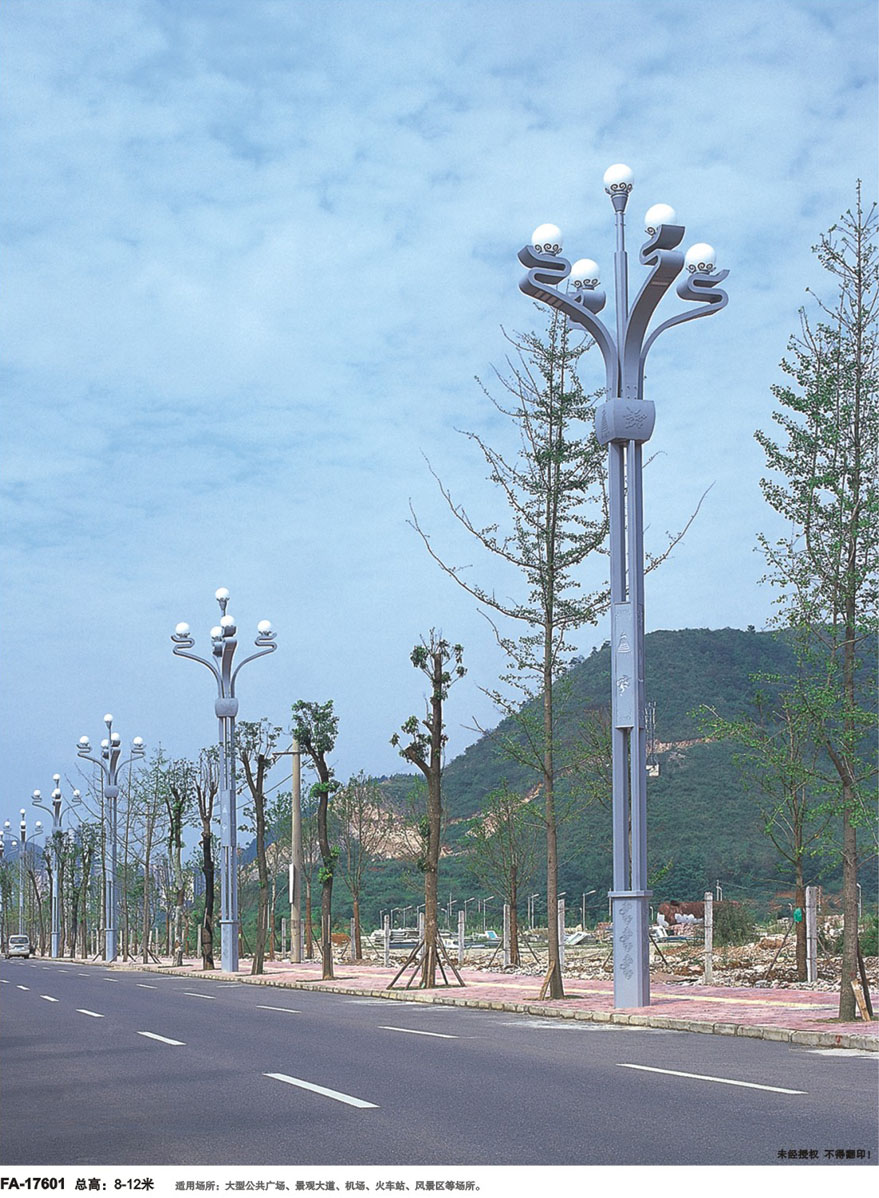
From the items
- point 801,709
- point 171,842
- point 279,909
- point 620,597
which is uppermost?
point 620,597

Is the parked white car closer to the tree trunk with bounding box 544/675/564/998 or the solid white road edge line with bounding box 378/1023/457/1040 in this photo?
the tree trunk with bounding box 544/675/564/998

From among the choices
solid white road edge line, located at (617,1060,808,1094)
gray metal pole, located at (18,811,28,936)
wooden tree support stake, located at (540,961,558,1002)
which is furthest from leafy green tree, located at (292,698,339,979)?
gray metal pole, located at (18,811,28,936)

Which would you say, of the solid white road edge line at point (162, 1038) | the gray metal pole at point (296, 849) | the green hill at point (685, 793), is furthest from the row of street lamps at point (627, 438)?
the green hill at point (685, 793)

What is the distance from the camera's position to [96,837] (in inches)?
3157

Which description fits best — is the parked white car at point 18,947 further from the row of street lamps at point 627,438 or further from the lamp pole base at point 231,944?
the row of street lamps at point 627,438

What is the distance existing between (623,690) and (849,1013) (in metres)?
5.83

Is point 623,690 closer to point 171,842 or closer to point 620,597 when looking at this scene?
point 620,597

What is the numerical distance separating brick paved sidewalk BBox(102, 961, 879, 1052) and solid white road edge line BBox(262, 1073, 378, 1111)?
5.98 m

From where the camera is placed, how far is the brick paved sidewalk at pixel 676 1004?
1656cm

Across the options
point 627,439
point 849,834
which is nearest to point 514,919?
point 627,439

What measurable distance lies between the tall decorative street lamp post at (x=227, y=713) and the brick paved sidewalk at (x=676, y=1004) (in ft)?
23.2

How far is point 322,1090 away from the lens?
1162 centimetres

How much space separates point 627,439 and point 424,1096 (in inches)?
498
